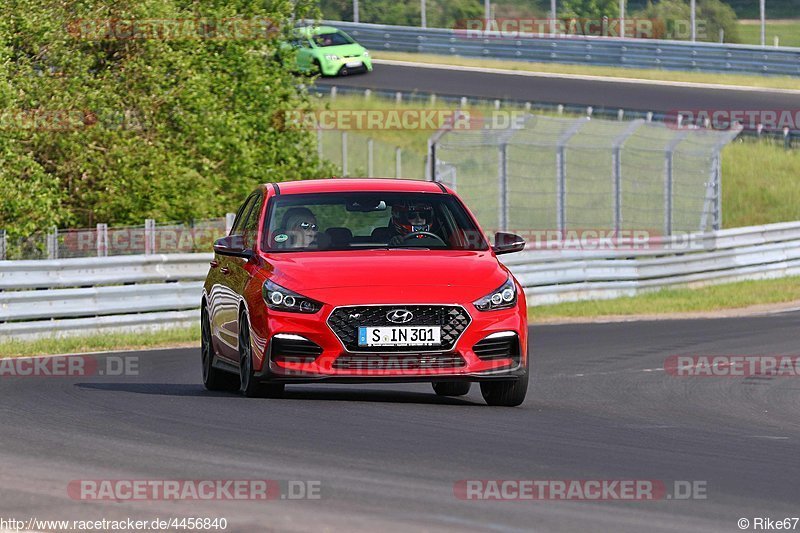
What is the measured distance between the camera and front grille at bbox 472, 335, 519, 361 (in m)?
10.8

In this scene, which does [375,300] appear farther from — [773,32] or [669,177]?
[773,32]

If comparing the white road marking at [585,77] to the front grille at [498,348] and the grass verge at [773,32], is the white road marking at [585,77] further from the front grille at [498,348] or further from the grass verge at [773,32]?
the front grille at [498,348]

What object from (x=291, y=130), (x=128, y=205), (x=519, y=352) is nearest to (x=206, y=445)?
(x=519, y=352)

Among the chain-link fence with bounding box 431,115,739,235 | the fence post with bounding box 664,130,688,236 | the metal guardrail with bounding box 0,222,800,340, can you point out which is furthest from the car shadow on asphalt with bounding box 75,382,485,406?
the fence post with bounding box 664,130,688,236

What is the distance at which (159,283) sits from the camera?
2119cm

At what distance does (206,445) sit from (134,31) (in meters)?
18.2

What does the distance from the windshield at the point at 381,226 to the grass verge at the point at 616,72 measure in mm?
35889

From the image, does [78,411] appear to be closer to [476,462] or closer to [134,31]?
[476,462]

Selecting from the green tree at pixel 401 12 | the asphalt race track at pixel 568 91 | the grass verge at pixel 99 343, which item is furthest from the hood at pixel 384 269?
the green tree at pixel 401 12

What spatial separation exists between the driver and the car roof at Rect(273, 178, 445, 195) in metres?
0.18

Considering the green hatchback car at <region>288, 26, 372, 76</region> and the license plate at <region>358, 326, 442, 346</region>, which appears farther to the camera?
the green hatchback car at <region>288, 26, 372, 76</region>

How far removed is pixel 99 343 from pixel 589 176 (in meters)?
22.8

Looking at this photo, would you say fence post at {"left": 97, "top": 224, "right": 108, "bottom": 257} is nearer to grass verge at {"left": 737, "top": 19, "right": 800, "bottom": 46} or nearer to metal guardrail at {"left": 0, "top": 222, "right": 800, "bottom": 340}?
metal guardrail at {"left": 0, "top": 222, "right": 800, "bottom": 340}

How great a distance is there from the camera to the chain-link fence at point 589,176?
2616 cm
